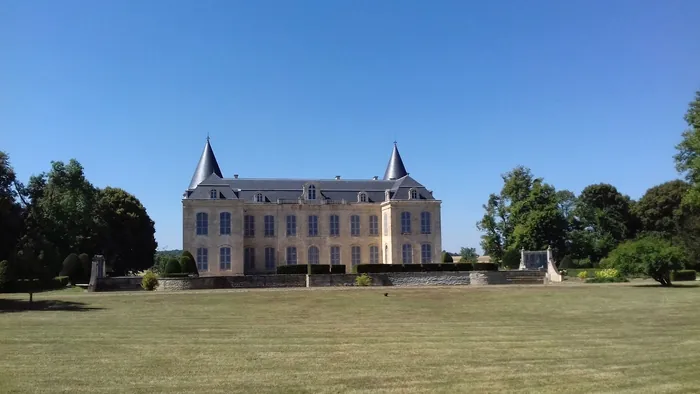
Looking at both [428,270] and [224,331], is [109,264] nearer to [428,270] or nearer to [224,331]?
[428,270]

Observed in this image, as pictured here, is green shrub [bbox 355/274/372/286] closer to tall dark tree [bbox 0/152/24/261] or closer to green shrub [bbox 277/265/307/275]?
green shrub [bbox 277/265/307/275]

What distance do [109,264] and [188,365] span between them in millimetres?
45973

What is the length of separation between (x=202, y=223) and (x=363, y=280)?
48.4ft

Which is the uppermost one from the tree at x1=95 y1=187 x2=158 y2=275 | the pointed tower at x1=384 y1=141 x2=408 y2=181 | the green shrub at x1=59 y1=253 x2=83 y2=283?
the pointed tower at x1=384 y1=141 x2=408 y2=181

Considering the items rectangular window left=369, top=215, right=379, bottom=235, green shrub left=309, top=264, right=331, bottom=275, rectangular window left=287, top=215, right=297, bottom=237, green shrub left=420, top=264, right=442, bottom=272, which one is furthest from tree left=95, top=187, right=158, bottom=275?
green shrub left=420, top=264, right=442, bottom=272

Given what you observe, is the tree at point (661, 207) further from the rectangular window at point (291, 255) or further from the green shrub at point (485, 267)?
the rectangular window at point (291, 255)

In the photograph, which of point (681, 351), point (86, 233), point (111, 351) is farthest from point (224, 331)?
point (86, 233)

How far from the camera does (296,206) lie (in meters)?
48.5

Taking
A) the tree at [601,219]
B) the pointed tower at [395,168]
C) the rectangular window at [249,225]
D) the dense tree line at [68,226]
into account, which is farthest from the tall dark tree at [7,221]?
the tree at [601,219]

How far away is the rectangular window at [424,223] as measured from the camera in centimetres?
4791

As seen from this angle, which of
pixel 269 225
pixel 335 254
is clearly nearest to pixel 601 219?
pixel 335 254

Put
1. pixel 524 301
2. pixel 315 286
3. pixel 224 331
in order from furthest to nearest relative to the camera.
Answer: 1. pixel 315 286
2. pixel 524 301
3. pixel 224 331

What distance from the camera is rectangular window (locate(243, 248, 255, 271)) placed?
47938mm

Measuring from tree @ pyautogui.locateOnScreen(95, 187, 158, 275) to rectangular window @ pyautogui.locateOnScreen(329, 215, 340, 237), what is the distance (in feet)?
61.1
